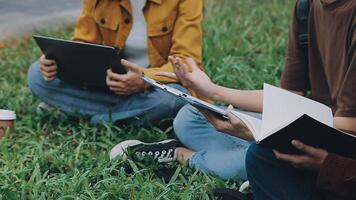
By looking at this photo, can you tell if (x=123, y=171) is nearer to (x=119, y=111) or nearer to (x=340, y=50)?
(x=119, y=111)

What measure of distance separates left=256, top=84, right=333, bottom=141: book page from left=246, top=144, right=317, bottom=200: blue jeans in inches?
7.1

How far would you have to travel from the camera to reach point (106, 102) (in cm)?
376

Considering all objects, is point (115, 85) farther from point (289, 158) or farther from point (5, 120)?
point (289, 158)

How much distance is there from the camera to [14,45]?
534 cm

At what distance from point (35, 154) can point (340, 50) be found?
1.42 meters

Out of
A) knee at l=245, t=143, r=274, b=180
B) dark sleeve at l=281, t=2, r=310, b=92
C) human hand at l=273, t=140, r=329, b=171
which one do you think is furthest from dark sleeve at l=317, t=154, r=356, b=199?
dark sleeve at l=281, t=2, r=310, b=92

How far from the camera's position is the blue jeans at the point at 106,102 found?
141 inches

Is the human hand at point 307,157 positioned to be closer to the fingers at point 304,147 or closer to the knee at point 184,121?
the fingers at point 304,147

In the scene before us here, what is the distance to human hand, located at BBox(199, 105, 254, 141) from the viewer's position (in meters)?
2.55

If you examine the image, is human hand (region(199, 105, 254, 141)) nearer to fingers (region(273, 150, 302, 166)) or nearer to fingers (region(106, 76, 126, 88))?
fingers (region(273, 150, 302, 166))

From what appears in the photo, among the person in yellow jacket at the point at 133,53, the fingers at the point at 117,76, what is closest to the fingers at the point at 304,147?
the person in yellow jacket at the point at 133,53

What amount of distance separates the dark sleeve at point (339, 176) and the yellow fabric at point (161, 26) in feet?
3.91

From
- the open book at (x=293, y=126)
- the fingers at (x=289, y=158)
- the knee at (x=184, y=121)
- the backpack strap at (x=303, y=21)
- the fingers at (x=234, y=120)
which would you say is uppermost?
the backpack strap at (x=303, y=21)

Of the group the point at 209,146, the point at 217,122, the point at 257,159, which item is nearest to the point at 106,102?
the point at 209,146
